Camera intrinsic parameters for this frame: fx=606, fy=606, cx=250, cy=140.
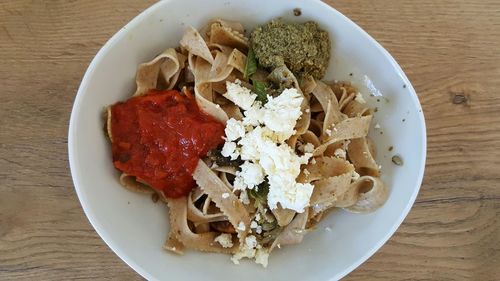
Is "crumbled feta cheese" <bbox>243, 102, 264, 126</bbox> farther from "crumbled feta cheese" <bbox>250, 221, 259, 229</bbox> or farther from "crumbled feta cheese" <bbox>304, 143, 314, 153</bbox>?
"crumbled feta cheese" <bbox>250, 221, 259, 229</bbox>

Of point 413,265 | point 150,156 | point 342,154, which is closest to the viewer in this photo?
point 150,156

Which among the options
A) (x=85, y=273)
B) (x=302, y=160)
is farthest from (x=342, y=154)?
(x=85, y=273)

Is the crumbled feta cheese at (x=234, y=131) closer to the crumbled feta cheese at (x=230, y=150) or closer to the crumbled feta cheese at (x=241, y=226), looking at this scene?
the crumbled feta cheese at (x=230, y=150)

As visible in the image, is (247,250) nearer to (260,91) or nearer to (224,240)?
(224,240)

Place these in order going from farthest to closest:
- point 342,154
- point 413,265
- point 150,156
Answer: point 413,265 < point 342,154 < point 150,156

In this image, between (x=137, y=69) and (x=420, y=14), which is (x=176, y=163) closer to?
(x=137, y=69)
